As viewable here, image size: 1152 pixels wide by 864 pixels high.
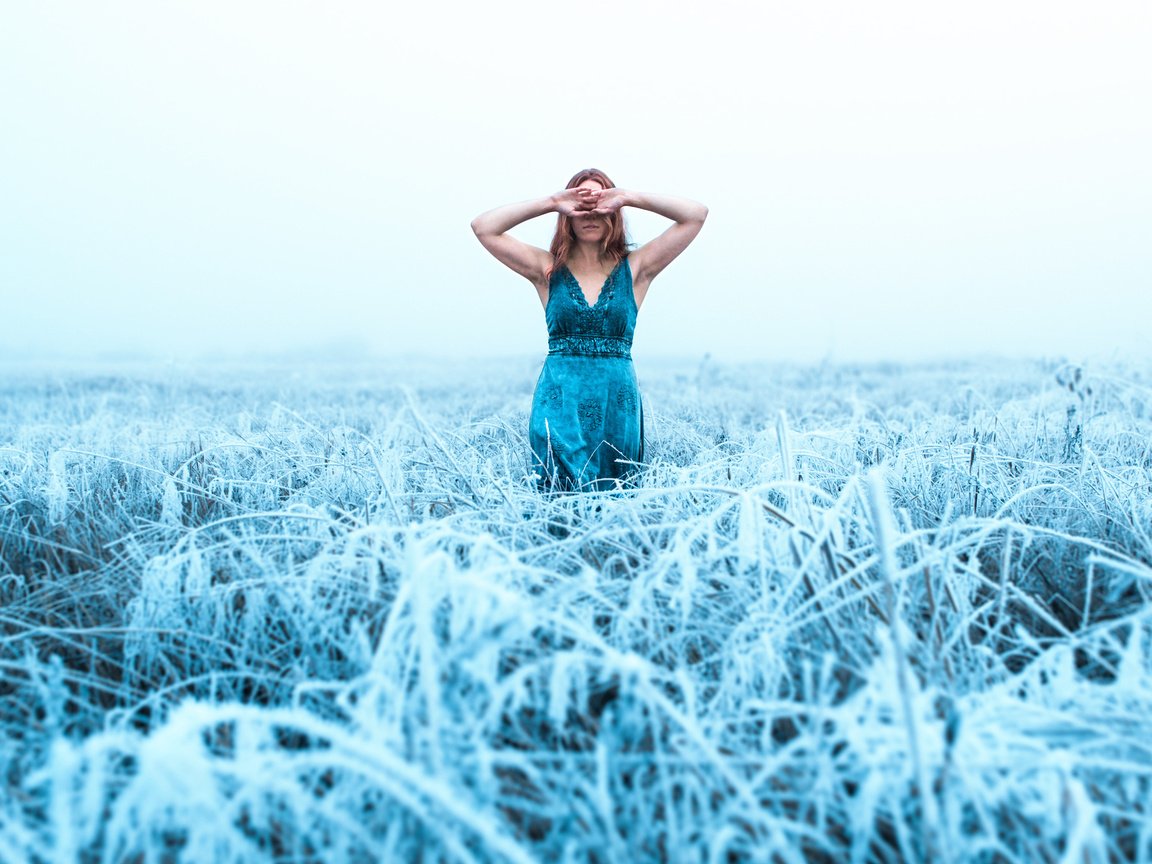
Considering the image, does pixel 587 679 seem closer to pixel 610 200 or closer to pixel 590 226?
pixel 610 200

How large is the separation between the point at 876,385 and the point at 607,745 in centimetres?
747

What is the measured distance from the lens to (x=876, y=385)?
7.61 m

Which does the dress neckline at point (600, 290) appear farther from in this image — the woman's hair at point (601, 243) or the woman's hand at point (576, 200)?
the woman's hand at point (576, 200)

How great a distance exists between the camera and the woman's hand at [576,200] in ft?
8.48

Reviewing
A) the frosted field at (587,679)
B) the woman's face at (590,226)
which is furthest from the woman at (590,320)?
the frosted field at (587,679)

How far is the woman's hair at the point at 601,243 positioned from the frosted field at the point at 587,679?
3.48 feet

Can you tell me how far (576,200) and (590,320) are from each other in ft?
1.40

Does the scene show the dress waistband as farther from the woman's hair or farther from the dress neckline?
the woman's hair

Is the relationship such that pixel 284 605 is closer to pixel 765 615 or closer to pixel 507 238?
pixel 765 615

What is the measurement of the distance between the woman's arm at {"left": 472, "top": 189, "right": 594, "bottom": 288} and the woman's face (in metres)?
0.08

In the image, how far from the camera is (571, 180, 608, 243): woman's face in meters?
2.68

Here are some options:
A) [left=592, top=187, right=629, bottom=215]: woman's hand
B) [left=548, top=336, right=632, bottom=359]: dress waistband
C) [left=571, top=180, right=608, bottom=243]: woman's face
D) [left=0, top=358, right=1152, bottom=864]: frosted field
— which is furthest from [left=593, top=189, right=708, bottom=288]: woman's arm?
[left=0, top=358, right=1152, bottom=864]: frosted field

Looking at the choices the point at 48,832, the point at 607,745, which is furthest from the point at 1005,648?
the point at 48,832

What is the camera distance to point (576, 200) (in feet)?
8.51
